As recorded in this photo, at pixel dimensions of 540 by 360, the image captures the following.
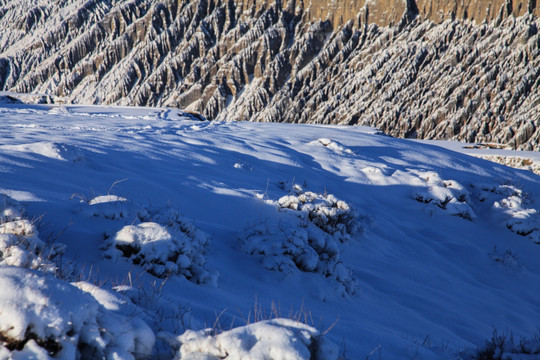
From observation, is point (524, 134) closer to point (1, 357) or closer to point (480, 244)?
point (480, 244)

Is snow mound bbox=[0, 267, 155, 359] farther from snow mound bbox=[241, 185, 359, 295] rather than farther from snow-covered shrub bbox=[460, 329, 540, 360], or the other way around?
snow-covered shrub bbox=[460, 329, 540, 360]

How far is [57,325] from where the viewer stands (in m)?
1.52

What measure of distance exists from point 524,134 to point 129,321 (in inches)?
1611

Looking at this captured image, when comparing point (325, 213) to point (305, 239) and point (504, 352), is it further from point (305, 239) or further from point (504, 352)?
point (504, 352)

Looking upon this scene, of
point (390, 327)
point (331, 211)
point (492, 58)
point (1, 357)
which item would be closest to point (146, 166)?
point (331, 211)

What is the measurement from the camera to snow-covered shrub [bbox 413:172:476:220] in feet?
21.7

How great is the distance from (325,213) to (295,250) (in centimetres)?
124

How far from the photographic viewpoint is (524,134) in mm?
Answer: 35125

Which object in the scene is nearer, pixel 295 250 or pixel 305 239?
pixel 295 250

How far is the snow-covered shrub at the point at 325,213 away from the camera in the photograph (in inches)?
194

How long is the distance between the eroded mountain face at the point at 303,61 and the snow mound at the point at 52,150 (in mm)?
38364

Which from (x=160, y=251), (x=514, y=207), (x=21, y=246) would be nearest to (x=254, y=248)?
(x=160, y=251)

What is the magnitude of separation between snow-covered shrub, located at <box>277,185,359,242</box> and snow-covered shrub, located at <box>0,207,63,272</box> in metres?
2.80

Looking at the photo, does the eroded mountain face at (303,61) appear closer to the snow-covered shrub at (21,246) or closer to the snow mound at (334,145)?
the snow mound at (334,145)
